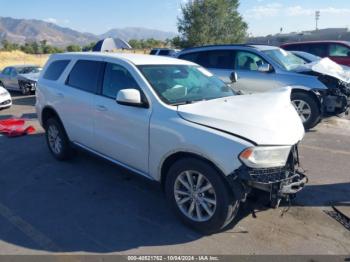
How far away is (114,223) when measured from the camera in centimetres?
398

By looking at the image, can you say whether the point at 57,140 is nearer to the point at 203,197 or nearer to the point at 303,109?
the point at 203,197

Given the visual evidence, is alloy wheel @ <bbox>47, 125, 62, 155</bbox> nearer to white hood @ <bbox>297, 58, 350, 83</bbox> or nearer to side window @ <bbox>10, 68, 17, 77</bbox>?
white hood @ <bbox>297, 58, 350, 83</bbox>

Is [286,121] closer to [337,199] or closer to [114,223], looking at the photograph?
[337,199]

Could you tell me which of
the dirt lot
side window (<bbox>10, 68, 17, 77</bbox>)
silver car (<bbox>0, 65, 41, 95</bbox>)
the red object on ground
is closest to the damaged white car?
the red object on ground

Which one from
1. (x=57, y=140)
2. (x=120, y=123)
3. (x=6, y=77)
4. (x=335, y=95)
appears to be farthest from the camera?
(x=6, y=77)

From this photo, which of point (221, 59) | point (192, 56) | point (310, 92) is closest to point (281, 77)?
point (310, 92)

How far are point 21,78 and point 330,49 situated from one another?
12.7 meters

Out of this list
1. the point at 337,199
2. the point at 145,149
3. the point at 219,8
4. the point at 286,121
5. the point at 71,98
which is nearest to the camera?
the point at 286,121

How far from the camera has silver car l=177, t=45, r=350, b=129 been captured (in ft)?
25.9

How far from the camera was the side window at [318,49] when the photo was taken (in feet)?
44.5

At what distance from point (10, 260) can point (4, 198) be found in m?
1.54

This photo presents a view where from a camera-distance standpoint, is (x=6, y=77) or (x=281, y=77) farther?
(x=6, y=77)

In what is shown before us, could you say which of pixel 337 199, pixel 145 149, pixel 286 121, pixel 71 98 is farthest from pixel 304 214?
pixel 71 98

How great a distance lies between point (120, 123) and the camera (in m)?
4.39
